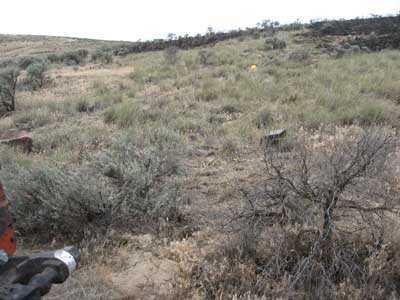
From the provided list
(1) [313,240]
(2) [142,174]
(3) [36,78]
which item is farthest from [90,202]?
(3) [36,78]

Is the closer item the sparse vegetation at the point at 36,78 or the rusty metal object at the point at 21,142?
the rusty metal object at the point at 21,142

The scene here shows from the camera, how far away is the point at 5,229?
2932mm

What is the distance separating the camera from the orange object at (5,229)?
9.49 ft

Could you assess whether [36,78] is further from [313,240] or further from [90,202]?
[313,240]

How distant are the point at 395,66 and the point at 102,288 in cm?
1103

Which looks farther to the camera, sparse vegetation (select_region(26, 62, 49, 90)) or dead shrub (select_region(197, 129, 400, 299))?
sparse vegetation (select_region(26, 62, 49, 90))

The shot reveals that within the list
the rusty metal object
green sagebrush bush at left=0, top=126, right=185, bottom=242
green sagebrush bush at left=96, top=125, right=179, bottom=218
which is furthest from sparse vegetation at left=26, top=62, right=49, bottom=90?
green sagebrush bush at left=0, top=126, right=185, bottom=242

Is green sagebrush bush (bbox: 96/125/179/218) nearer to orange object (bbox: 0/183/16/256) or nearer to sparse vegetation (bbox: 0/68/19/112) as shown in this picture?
orange object (bbox: 0/183/16/256)

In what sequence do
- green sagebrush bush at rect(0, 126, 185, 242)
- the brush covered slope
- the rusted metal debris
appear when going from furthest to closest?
the rusted metal debris
green sagebrush bush at rect(0, 126, 185, 242)
the brush covered slope

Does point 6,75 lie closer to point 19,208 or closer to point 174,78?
point 174,78

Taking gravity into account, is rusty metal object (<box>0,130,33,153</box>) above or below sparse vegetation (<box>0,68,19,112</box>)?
below

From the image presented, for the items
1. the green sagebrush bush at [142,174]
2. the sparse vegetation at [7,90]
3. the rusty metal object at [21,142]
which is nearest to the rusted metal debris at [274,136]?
the green sagebrush bush at [142,174]

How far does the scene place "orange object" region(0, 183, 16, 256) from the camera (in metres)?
2.89

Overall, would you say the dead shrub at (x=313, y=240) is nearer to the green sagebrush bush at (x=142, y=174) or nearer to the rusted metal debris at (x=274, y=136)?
the green sagebrush bush at (x=142, y=174)
